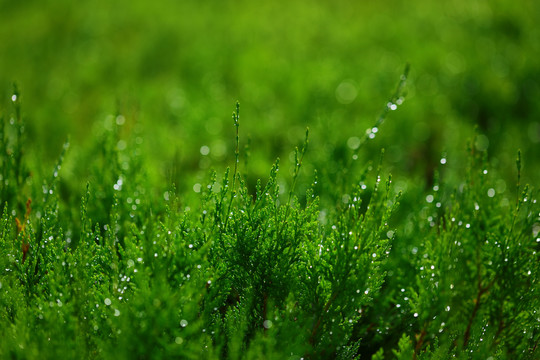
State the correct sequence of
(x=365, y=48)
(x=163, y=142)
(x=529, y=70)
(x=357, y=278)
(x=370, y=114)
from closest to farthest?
1. (x=357, y=278)
2. (x=163, y=142)
3. (x=370, y=114)
4. (x=529, y=70)
5. (x=365, y=48)

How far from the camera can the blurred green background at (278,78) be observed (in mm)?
2025

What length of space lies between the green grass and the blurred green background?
1cm

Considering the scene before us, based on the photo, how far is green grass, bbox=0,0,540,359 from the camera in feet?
2.89

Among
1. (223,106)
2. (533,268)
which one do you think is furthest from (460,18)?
(533,268)

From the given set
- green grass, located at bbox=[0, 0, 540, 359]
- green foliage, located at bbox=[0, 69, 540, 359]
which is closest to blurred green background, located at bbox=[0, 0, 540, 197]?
green grass, located at bbox=[0, 0, 540, 359]

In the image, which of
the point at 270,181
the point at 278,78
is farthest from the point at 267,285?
the point at 278,78

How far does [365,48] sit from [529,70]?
0.95m

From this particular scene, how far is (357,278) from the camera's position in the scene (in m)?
0.91

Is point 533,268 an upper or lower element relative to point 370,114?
lower

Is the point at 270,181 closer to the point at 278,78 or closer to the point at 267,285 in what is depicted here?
the point at 267,285

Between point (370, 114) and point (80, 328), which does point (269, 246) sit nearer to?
point (80, 328)

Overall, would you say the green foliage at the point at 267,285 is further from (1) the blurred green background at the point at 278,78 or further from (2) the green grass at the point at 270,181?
(1) the blurred green background at the point at 278,78

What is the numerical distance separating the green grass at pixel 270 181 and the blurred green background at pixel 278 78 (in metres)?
0.01

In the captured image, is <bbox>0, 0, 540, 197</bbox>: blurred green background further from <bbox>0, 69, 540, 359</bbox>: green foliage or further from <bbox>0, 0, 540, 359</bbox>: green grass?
<bbox>0, 69, 540, 359</bbox>: green foliage
